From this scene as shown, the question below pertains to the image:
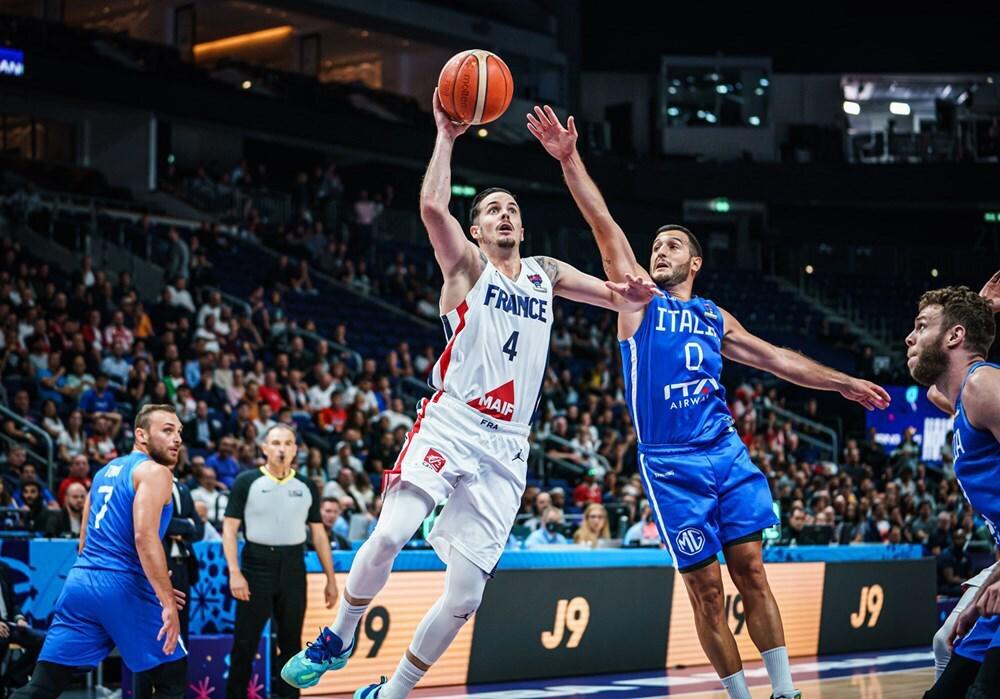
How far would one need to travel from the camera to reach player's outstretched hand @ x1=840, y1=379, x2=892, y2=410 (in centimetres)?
689

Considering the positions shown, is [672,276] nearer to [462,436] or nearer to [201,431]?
[462,436]

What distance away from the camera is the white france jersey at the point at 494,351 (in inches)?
251

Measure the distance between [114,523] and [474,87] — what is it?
308 cm

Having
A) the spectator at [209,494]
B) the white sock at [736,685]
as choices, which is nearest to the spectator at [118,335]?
the spectator at [209,494]

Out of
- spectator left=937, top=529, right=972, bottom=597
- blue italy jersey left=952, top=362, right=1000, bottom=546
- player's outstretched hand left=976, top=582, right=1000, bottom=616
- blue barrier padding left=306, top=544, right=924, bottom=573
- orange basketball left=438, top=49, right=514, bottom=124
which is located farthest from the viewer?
spectator left=937, top=529, right=972, bottom=597

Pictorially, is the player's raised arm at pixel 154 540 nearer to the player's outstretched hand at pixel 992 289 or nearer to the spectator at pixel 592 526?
the player's outstretched hand at pixel 992 289

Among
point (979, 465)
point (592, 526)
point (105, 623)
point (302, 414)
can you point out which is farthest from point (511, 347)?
point (302, 414)

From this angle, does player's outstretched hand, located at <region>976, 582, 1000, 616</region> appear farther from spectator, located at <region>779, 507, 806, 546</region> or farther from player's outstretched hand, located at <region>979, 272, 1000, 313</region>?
spectator, located at <region>779, 507, 806, 546</region>

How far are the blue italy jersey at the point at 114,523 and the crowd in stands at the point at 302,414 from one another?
4.75 metres

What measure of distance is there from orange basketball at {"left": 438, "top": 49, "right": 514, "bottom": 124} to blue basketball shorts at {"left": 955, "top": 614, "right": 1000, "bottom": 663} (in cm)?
334

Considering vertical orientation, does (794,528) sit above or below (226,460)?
below

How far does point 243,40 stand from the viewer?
3569cm

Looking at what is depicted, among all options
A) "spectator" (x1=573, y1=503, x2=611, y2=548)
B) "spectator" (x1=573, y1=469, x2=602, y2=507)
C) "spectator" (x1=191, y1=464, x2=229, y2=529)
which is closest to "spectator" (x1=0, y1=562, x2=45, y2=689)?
"spectator" (x1=191, y1=464, x2=229, y2=529)

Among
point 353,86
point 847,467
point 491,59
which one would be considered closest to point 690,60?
point 353,86
